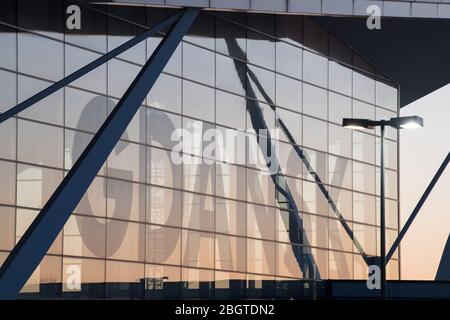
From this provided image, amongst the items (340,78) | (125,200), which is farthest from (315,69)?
(125,200)

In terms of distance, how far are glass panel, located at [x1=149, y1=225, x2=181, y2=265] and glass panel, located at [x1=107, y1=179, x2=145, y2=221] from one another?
0.76 metres

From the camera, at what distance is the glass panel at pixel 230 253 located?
37062mm

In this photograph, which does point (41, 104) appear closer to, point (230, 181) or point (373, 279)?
point (230, 181)

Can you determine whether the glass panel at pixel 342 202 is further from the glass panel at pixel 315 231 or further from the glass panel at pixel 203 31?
the glass panel at pixel 203 31

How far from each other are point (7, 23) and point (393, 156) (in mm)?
25558

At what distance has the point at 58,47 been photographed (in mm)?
30328

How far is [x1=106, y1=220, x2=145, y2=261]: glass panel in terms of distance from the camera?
32188 millimetres

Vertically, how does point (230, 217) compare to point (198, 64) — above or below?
below

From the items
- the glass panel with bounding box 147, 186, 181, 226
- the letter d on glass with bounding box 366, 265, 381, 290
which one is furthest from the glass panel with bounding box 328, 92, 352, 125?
the glass panel with bounding box 147, 186, 181, 226

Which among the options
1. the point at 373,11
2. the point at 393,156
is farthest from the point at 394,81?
the point at 373,11

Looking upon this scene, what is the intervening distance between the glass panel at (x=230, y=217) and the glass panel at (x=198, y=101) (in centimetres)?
299

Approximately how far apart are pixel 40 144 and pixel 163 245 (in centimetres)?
639

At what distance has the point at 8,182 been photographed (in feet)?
93.5
